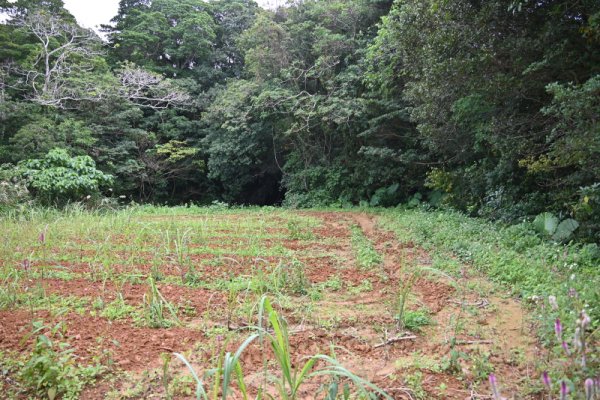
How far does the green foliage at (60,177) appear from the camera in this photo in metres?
9.58

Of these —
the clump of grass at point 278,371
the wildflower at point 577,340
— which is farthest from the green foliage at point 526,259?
the clump of grass at point 278,371

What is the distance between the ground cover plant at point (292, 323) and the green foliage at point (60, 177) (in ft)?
15.8

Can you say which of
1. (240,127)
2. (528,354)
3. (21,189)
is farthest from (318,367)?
(240,127)

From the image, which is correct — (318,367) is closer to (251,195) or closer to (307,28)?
(307,28)

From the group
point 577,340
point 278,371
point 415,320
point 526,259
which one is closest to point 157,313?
point 278,371

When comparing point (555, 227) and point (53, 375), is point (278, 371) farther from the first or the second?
point (555, 227)

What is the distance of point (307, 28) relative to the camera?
44.2 ft

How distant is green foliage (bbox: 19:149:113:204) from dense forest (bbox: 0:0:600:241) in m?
0.04

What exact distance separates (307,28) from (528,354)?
12936 mm

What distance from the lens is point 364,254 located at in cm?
516

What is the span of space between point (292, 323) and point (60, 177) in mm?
9130

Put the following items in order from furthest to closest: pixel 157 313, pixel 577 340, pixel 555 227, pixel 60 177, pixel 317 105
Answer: pixel 317 105 → pixel 60 177 → pixel 555 227 → pixel 157 313 → pixel 577 340

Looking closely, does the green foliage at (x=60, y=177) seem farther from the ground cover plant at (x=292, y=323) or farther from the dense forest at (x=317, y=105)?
the ground cover plant at (x=292, y=323)

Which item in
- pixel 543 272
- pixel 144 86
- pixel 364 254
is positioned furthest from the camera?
pixel 144 86
